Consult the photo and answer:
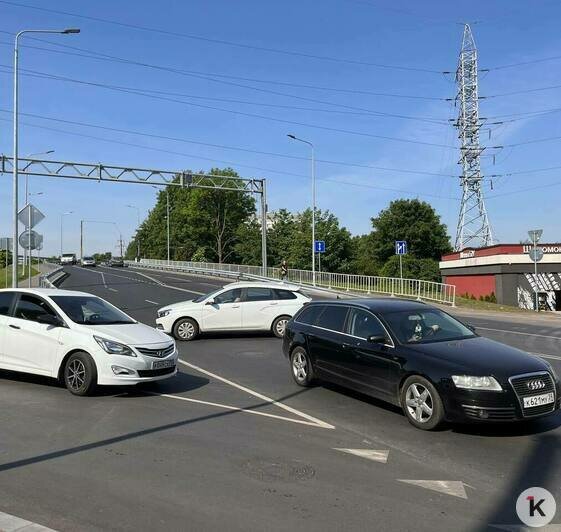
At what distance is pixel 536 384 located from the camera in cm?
634

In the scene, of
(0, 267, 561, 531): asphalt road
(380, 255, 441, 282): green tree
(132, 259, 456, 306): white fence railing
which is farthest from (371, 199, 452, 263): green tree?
(0, 267, 561, 531): asphalt road

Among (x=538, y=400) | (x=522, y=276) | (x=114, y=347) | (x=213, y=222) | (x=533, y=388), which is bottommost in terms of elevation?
(x=538, y=400)

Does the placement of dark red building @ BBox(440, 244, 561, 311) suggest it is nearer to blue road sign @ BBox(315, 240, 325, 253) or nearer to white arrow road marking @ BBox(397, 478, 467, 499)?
blue road sign @ BBox(315, 240, 325, 253)

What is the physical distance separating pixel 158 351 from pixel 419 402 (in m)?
3.82

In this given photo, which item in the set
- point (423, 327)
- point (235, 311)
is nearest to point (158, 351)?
point (423, 327)

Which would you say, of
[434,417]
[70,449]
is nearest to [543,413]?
[434,417]

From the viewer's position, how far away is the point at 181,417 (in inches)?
286

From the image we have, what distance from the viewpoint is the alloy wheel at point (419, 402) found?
6641mm

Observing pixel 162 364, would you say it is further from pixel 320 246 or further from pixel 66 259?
pixel 66 259

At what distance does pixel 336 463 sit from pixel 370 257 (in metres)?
63.2

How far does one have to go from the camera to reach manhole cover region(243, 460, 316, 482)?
511 centimetres

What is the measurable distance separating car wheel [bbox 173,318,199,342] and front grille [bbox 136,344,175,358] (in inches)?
253

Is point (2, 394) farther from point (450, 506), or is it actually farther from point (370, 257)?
point (370, 257)

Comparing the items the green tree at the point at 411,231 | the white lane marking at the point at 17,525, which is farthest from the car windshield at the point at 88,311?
the green tree at the point at 411,231
